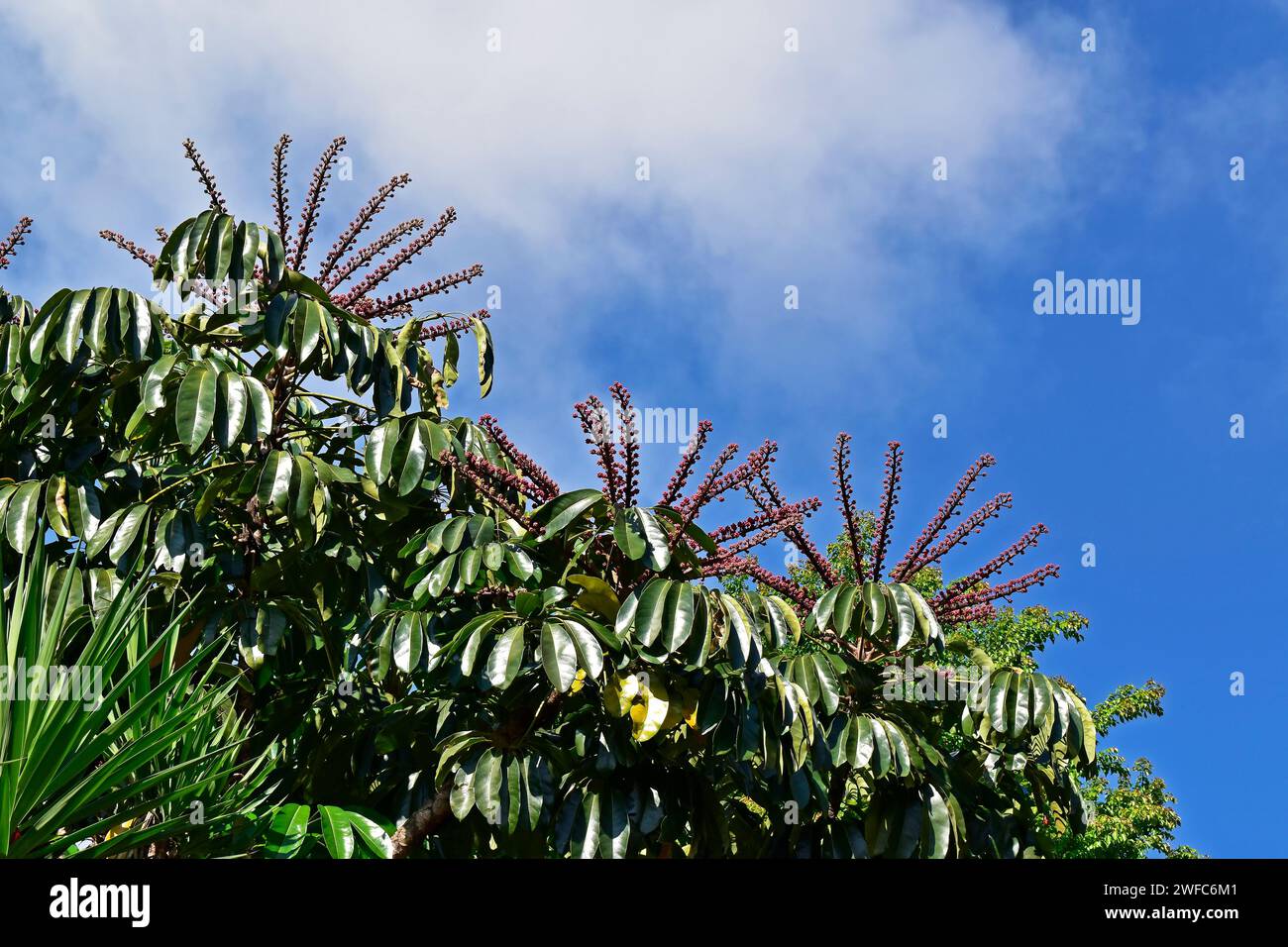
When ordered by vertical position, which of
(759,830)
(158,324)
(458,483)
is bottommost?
(759,830)

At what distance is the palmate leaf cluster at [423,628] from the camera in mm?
3232

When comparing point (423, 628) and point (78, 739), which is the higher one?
point (423, 628)

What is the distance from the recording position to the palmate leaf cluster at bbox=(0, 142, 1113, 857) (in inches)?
127

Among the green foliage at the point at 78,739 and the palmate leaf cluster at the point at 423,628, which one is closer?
the green foliage at the point at 78,739

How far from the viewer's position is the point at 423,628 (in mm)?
3668

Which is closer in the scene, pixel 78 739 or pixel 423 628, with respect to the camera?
pixel 78 739

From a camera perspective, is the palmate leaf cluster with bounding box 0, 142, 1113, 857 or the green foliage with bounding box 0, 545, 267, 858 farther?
the palmate leaf cluster with bounding box 0, 142, 1113, 857

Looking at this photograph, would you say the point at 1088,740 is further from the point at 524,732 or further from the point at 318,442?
the point at 318,442

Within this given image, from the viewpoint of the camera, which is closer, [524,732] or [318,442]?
[524,732]

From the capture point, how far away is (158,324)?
4.07 m
